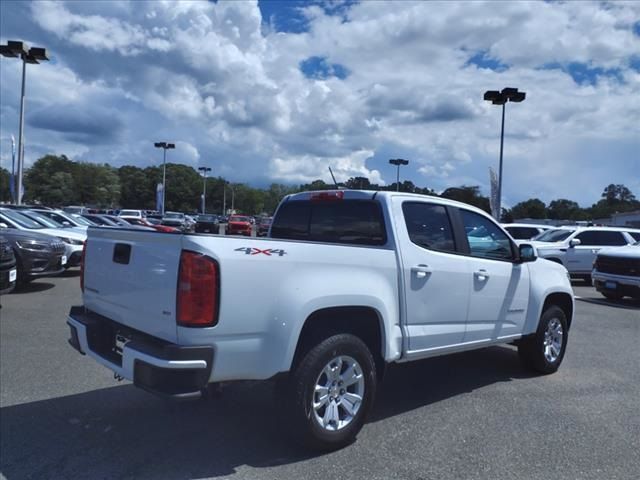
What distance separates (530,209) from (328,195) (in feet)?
368

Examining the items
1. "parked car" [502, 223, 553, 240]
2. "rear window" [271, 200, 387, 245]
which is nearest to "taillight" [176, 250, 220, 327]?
"rear window" [271, 200, 387, 245]

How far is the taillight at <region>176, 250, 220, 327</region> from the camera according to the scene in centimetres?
323

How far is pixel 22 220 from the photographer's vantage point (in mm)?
14023

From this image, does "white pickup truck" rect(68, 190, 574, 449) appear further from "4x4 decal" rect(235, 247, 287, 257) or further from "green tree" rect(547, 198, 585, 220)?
"green tree" rect(547, 198, 585, 220)

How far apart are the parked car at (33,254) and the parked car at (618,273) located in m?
12.4

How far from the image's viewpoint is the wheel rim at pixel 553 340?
605cm

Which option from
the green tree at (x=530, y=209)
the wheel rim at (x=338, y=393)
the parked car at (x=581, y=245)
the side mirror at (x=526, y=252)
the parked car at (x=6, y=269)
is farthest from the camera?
the green tree at (x=530, y=209)

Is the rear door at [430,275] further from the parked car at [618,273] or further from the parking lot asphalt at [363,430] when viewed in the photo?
the parked car at [618,273]

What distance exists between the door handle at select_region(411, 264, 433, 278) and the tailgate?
1973 mm

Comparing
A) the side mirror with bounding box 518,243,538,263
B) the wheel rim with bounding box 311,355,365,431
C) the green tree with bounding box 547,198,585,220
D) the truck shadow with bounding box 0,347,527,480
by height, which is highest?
the green tree with bounding box 547,198,585,220

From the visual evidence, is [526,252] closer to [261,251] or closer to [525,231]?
[261,251]

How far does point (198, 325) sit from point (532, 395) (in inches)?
146

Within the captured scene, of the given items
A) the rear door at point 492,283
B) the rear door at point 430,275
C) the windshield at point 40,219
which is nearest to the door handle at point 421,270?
the rear door at point 430,275

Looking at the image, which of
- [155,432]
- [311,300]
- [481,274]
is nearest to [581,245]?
[481,274]
